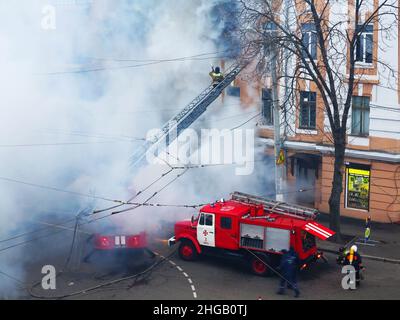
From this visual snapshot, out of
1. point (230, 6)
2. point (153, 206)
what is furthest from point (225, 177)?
point (230, 6)

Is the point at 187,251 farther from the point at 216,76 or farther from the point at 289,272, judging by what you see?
the point at 216,76

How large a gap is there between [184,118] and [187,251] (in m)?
5.11

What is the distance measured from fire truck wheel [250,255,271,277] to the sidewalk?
140 inches

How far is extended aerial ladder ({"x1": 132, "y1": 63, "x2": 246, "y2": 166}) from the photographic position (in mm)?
19817

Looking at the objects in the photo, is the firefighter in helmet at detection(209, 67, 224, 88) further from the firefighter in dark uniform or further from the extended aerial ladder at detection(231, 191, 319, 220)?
the firefighter in dark uniform

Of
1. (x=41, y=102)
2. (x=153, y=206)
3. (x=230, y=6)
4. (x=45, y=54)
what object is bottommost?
(x=153, y=206)

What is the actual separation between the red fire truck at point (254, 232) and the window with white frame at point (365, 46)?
761cm

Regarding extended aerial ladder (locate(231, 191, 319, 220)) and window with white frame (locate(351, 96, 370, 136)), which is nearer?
extended aerial ladder (locate(231, 191, 319, 220))

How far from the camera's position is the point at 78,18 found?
18.2 m

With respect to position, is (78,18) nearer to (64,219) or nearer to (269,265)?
(64,219)

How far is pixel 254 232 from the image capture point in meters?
17.7

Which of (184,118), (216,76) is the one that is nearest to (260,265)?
(184,118)

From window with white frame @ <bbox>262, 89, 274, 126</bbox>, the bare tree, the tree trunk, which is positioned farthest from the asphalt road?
window with white frame @ <bbox>262, 89, 274, 126</bbox>

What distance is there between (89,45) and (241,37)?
7.39 m
